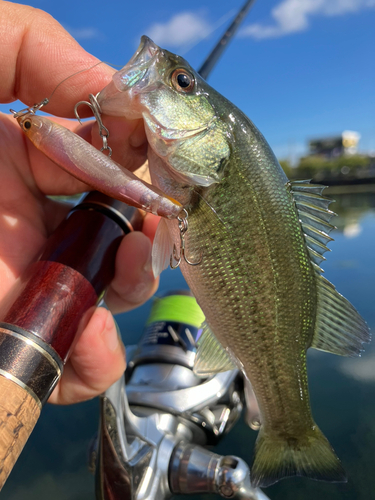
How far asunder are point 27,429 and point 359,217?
469 inches

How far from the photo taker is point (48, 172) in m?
1.76

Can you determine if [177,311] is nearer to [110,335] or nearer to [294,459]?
[110,335]

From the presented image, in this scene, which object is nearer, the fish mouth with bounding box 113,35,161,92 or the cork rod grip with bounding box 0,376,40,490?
the cork rod grip with bounding box 0,376,40,490

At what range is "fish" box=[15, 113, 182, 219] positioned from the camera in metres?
1.08

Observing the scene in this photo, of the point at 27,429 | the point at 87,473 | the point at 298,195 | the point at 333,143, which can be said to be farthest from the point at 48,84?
the point at 333,143

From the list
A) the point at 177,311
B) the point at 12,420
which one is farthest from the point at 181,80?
the point at 177,311

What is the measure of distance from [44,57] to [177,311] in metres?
2.06

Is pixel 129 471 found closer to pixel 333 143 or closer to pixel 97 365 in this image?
pixel 97 365

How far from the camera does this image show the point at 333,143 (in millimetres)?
76188

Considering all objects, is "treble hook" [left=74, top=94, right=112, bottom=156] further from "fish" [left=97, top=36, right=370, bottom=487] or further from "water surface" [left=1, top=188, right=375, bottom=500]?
"water surface" [left=1, top=188, right=375, bottom=500]

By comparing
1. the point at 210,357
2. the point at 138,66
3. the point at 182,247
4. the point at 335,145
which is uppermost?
the point at 335,145

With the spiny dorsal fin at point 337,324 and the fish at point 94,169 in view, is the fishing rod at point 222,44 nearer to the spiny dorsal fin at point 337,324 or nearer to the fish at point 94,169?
the fish at point 94,169

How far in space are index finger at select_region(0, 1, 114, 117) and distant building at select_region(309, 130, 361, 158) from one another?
8117 centimetres

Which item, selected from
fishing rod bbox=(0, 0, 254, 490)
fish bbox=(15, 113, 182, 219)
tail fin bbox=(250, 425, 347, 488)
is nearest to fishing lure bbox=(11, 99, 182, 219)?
fish bbox=(15, 113, 182, 219)
